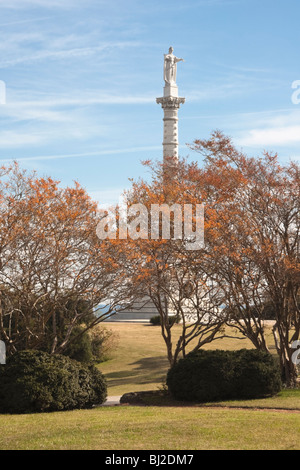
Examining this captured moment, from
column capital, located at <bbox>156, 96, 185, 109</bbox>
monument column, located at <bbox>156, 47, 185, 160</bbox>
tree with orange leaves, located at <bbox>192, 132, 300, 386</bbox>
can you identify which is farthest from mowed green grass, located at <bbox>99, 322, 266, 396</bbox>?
column capital, located at <bbox>156, 96, 185, 109</bbox>

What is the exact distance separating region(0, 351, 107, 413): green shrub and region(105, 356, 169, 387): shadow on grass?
918cm

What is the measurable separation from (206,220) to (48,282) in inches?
219

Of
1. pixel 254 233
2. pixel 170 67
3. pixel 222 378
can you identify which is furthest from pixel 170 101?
pixel 222 378

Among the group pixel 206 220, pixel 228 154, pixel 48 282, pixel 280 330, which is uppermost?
pixel 228 154

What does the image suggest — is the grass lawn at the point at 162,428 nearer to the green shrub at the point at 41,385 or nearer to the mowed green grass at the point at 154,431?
the mowed green grass at the point at 154,431

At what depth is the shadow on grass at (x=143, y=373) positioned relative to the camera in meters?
27.9

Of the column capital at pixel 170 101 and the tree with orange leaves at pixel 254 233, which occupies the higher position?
the column capital at pixel 170 101

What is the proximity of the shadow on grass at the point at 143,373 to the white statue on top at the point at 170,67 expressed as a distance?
25691mm

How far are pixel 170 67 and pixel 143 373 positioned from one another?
29189 millimetres

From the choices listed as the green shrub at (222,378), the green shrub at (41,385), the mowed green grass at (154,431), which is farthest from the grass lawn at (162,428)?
the green shrub at (41,385)

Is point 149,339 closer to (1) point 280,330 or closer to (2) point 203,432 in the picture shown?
(1) point 280,330

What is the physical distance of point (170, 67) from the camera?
5084 cm
